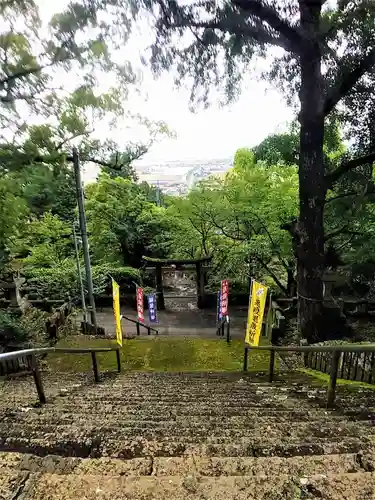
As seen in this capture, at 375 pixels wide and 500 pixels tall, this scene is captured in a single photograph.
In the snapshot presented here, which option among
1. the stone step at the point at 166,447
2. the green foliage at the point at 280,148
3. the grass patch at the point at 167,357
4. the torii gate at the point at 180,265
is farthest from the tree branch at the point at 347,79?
the torii gate at the point at 180,265

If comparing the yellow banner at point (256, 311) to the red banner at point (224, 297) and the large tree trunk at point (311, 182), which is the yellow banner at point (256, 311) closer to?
the large tree trunk at point (311, 182)

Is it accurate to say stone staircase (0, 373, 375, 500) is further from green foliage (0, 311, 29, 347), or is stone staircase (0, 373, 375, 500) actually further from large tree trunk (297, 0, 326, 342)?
green foliage (0, 311, 29, 347)

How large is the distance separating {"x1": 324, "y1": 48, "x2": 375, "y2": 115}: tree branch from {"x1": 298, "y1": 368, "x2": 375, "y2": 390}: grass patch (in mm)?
5614

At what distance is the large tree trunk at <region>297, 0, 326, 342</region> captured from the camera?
280 inches

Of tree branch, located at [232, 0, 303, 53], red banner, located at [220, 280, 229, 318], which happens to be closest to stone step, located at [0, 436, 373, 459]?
tree branch, located at [232, 0, 303, 53]

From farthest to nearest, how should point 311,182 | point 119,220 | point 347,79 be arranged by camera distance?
point 119,220 < point 311,182 < point 347,79

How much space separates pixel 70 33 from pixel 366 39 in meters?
6.32

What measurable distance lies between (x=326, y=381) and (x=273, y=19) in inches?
274

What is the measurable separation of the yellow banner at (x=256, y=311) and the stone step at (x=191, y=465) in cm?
597

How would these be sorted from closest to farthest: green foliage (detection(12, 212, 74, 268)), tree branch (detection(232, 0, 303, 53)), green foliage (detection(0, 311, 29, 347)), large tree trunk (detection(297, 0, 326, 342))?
tree branch (detection(232, 0, 303, 53)) < large tree trunk (detection(297, 0, 326, 342)) < green foliage (detection(0, 311, 29, 347)) < green foliage (detection(12, 212, 74, 268))

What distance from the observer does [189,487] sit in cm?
172

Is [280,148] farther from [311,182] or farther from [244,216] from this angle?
[244,216]

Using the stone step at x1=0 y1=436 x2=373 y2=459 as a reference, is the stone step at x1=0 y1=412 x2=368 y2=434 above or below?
below

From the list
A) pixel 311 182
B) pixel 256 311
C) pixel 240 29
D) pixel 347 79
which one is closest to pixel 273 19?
pixel 240 29
